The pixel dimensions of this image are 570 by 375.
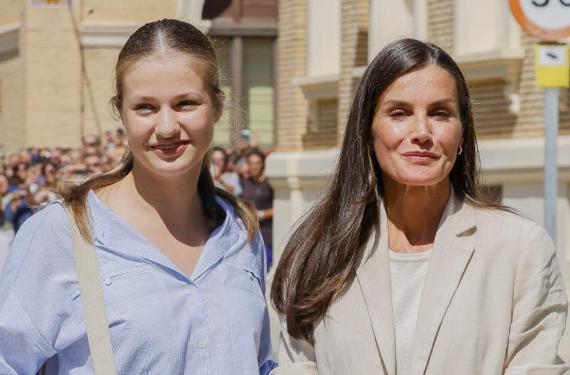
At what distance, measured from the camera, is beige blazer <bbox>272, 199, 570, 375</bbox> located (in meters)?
4.65

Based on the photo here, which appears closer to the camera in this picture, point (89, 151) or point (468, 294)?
point (468, 294)

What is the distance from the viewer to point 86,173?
1291 centimetres

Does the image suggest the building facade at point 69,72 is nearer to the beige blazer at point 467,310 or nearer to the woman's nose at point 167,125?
the woman's nose at point 167,125

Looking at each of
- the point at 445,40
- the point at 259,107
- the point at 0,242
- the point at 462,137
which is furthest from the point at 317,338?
the point at 259,107

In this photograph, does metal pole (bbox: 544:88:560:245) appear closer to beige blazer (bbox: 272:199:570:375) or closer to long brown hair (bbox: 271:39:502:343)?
long brown hair (bbox: 271:39:502:343)

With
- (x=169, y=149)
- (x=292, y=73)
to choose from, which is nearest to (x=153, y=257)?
(x=169, y=149)

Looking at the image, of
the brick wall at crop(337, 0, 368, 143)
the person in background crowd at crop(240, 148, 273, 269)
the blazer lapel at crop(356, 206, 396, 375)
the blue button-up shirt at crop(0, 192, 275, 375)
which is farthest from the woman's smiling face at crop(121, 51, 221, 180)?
the brick wall at crop(337, 0, 368, 143)

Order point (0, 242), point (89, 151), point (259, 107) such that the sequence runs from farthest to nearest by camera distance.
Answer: point (259, 107)
point (89, 151)
point (0, 242)

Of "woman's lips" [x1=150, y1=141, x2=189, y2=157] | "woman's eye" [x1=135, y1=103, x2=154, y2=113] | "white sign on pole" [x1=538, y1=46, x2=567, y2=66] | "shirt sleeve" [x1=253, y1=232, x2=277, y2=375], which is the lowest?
"shirt sleeve" [x1=253, y1=232, x2=277, y2=375]

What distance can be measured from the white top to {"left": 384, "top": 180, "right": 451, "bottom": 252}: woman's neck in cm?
4

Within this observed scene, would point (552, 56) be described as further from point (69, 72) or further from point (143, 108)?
point (69, 72)

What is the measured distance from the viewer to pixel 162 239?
16.7 feet

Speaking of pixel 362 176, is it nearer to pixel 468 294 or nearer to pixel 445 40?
pixel 468 294

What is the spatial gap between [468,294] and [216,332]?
0.76 meters
